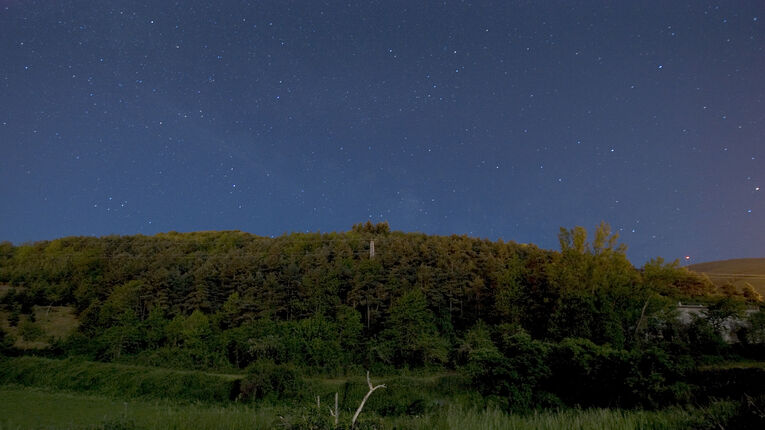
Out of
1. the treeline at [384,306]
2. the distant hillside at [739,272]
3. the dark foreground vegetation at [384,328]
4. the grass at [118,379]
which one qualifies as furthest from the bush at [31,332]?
the distant hillside at [739,272]

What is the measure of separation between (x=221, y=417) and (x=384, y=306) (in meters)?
31.2

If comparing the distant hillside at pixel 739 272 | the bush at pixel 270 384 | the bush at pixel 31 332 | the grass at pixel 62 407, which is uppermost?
the distant hillside at pixel 739 272

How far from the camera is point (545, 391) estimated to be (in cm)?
1692

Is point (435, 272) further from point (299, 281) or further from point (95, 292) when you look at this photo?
point (95, 292)

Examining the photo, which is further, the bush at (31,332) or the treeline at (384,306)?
the bush at (31,332)

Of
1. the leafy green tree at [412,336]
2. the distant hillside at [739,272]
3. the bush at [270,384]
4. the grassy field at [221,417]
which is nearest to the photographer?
the grassy field at [221,417]

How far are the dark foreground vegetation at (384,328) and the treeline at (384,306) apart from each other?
0.46 ft

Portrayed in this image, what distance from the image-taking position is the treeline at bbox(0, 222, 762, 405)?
26.5 metres

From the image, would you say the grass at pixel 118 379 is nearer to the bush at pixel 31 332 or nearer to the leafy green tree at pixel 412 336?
the bush at pixel 31 332

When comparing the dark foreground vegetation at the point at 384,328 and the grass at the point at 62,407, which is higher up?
the dark foreground vegetation at the point at 384,328

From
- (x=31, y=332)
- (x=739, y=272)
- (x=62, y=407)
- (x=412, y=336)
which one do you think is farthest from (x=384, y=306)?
(x=739, y=272)

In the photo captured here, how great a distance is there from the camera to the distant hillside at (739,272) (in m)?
47.3

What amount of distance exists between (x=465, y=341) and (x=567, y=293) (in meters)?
8.75

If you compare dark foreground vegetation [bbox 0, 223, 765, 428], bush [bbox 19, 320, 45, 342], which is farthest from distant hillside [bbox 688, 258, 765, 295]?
bush [bbox 19, 320, 45, 342]
